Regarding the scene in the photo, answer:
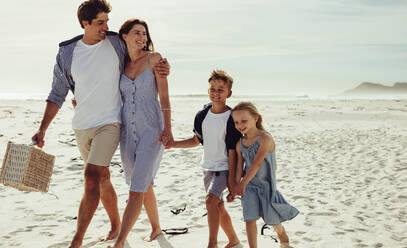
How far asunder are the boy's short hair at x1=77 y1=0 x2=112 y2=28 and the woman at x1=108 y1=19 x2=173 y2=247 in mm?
233

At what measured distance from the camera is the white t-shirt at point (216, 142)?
11.2 feet

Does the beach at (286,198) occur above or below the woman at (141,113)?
below

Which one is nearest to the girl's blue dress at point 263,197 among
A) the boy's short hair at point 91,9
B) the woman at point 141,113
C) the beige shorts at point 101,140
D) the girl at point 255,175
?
the girl at point 255,175

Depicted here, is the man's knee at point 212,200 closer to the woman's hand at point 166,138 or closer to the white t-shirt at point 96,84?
the woman's hand at point 166,138

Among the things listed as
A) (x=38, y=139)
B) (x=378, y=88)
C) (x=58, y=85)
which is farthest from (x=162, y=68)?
(x=378, y=88)

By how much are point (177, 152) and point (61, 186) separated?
10.6 ft

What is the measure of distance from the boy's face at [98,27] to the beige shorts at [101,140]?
825 millimetres

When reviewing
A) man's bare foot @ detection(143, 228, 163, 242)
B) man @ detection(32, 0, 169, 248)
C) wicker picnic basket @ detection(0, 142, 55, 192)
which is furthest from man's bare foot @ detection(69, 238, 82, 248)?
man's bare foot @ detection(143, 228, 163, 242)

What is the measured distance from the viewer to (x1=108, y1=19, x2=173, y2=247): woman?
342 cm

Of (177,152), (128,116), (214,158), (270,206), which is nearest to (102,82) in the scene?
(128,116)

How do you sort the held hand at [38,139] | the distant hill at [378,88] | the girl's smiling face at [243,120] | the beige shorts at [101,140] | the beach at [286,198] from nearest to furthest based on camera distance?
the girl's smiling face at [243,120] → the beige shorts at [101,140] → the held hand at [38,139] → the beach at [286,198] → the distant hill at [378,88]

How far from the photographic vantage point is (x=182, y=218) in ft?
15.2

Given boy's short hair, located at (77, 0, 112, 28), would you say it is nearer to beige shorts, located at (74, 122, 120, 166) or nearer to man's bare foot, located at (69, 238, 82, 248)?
beige shorts, located at (74, 122, 120, 166)

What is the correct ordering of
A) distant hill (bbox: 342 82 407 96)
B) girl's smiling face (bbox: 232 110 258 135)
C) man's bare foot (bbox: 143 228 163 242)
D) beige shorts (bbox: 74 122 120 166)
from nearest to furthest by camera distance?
girl's smiling face (bbox: 232 110 258 135)
beige shorts (bbox: 74 122 120 166)
man's bare foot (bbox: 143 228 163 242)
distant hill (bbox: 342 82 407 96)
